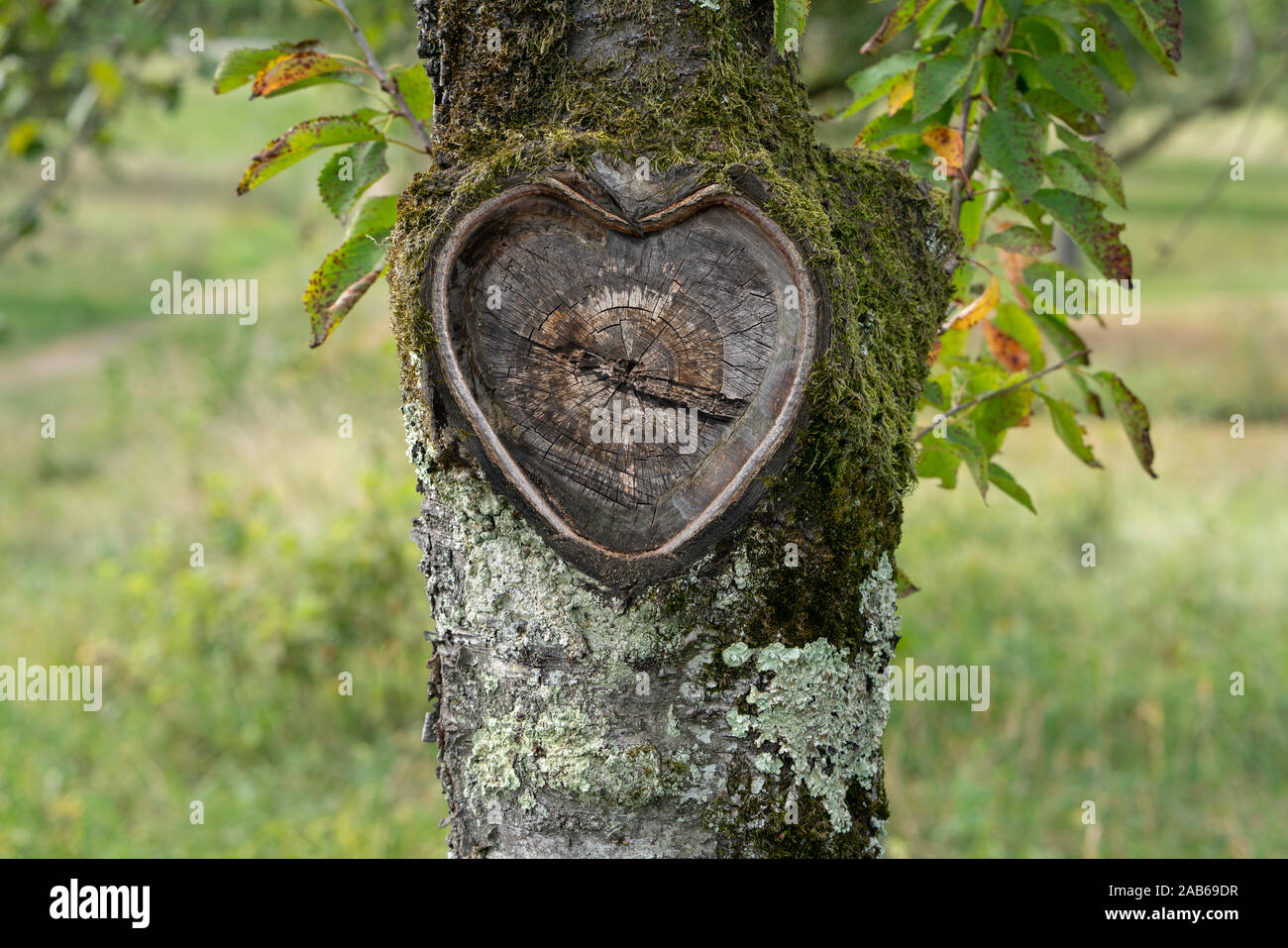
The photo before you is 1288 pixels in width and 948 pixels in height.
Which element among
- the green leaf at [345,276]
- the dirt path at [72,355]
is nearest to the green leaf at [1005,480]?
the green leaf at [345,276]

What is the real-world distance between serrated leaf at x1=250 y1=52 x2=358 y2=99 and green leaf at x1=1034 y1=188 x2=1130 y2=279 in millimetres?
1137

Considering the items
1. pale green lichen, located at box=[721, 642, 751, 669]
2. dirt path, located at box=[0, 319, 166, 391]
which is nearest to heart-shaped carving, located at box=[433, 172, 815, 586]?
pale green lichen, located at box=[721, 642, 751, 669]

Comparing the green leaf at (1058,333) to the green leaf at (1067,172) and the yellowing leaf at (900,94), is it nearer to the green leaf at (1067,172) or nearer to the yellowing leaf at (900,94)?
the green leaf at (1067,172)

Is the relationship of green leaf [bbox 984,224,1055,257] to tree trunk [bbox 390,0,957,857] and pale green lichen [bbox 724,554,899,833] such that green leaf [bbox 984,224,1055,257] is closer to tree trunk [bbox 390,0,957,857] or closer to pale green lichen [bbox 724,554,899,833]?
tree trunk [bbox 390,0,957,857]

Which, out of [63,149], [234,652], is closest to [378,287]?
[234,652]

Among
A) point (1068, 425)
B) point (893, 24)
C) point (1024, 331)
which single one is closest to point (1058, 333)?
point (1024, 331)

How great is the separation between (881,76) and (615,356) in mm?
871

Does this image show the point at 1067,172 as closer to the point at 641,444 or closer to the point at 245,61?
the point at 641,444

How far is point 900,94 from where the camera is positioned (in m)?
1.78

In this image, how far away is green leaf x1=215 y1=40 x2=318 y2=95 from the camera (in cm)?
160

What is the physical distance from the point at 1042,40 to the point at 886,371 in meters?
0.74

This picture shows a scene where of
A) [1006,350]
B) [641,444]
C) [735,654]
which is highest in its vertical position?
[1006,350]

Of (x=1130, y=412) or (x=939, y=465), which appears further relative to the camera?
(x=939, y=465)

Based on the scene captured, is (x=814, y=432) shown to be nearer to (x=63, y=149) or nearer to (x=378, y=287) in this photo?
(x=63, y=149)
